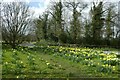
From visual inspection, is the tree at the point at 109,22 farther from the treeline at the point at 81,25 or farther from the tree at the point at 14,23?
the tree at the point at 14,23

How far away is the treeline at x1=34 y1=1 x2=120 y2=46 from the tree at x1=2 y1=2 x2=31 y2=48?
11.9 metres

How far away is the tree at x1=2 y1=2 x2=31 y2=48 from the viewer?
23062mm

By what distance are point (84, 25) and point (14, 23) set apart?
1542 cm

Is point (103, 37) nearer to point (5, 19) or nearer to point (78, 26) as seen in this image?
point (78, 26)

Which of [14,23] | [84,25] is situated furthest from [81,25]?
[14,23]

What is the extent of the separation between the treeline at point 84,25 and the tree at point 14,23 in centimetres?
1188

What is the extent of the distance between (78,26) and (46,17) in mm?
7394

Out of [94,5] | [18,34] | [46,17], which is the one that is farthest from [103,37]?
[18,34]

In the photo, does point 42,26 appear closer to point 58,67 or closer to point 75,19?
point 75,19

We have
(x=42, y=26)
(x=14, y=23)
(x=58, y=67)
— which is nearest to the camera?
(x=58, y=67)

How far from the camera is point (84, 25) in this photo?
37156 mm

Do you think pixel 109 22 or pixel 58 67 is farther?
pixel 109 22

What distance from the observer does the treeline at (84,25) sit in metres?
35.3

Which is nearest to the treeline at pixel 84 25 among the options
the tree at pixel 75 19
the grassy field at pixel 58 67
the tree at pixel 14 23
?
the tree at pixel 75 19
